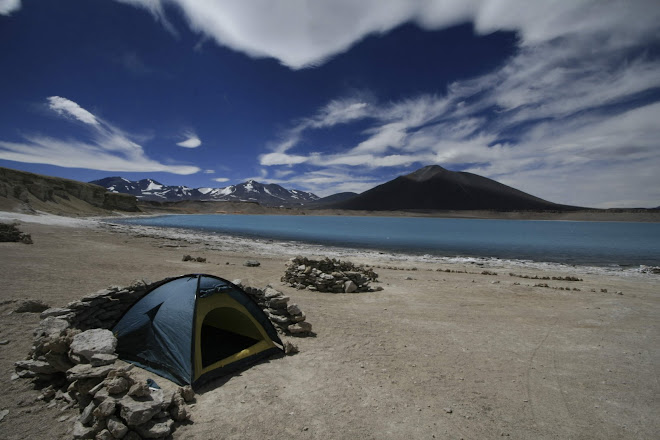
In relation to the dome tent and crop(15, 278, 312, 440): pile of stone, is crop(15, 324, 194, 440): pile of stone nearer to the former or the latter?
crop(15, 278, 312, 440): pile of stone

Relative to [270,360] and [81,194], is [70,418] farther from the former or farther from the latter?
[81,194]

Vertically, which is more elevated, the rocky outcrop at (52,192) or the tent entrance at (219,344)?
the rocky outcrop at (52,192)

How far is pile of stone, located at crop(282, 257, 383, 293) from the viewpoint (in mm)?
12766

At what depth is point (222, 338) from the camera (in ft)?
22.6

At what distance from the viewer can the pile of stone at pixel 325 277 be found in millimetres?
12766

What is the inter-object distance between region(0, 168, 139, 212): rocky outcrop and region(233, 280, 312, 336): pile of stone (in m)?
73.9

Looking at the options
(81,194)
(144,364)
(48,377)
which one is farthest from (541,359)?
(81,194)

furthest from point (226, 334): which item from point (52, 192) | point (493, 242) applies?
point (52, 192)

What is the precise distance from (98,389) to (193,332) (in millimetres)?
1644

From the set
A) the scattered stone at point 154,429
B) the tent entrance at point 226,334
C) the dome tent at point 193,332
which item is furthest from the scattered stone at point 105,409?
the tent entrance at point 226,334

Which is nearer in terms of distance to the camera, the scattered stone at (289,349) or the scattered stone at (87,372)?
the scattered stone at (87,372)

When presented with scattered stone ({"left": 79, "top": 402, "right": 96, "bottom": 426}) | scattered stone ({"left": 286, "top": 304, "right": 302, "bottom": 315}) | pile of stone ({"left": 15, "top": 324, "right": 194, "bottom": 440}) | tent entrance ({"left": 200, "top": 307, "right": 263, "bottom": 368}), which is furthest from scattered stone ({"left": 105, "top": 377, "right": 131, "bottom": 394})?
scattered stone ({"left": 286, "top": 304, "right": 302, "bottom": 315})

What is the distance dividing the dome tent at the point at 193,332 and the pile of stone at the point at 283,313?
902 mm

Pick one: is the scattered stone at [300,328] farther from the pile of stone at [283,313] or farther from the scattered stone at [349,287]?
the scattered stone at [349,287]
